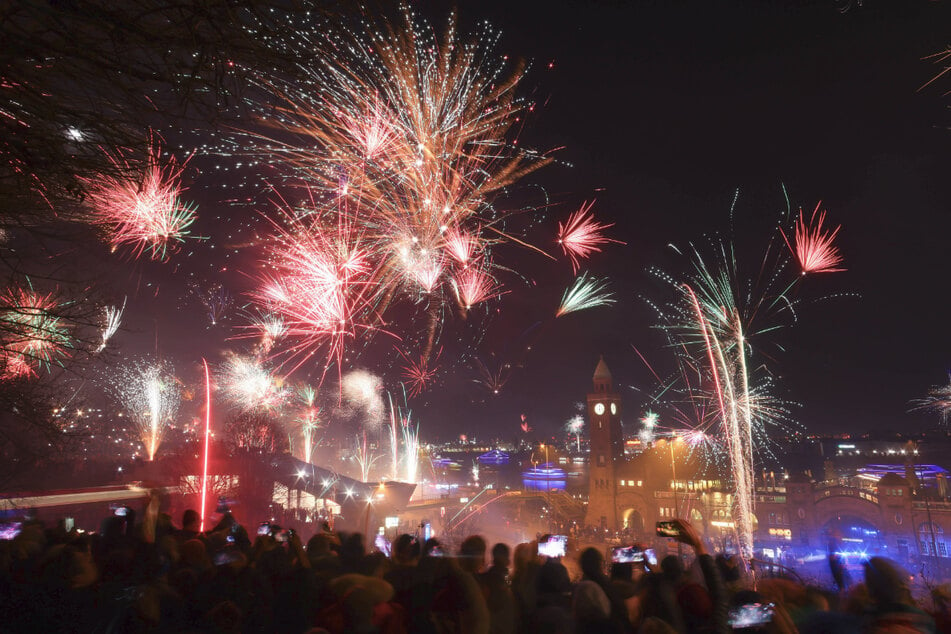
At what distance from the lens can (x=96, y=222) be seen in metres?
6.96

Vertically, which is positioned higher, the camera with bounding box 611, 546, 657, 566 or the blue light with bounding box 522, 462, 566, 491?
the camera with bounding box 611, 546, 657, 566

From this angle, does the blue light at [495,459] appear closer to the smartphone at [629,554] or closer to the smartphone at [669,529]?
the smartphone at [629,554]

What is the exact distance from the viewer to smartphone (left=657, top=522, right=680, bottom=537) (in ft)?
14.9

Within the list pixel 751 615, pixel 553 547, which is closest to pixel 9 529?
pixel 553 547

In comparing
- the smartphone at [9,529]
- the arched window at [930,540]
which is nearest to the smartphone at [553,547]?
the smartphone at [9,529]

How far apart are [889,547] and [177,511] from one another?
2059 inches

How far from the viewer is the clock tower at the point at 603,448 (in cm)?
6128

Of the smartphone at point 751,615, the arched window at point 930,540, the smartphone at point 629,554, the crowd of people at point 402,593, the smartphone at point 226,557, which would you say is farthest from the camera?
the arched window at point 930,540

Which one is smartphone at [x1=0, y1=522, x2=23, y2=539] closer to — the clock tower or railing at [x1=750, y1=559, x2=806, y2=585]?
railing at [x1=750, y1=559, x2=806, y2=585]

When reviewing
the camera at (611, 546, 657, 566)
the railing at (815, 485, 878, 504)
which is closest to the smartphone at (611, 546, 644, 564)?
the camera at (611, 546, 657, 566)

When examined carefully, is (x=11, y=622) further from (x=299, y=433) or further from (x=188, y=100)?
(x=299, y=433)

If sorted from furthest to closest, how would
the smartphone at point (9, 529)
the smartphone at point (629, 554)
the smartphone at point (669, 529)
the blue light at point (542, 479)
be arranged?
the blue light at point (542, 479) < the smartphone at point (9, 529) < the smartphone at point (629, 554) < the smartphone at point (669, 529)

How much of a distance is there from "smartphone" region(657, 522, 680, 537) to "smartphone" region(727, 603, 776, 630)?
3.17 ft

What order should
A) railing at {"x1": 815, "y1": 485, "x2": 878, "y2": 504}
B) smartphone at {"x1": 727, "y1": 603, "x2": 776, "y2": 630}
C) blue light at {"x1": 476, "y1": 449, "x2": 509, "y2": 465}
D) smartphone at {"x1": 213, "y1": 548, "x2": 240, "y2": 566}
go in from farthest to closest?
blue light at {"x1": 476, "y1": 449, "x2": 509, "y2": 465}
railing at {"x1": 815, "y1": 485, "x2": 878, "y2": 504}
smartphone at {"x1": 213, "y1": 548, "x2": 240, "y2": 566}
smartphone at {"x1": 727, "y1": 603, "x2": 776, "y2": 630}
